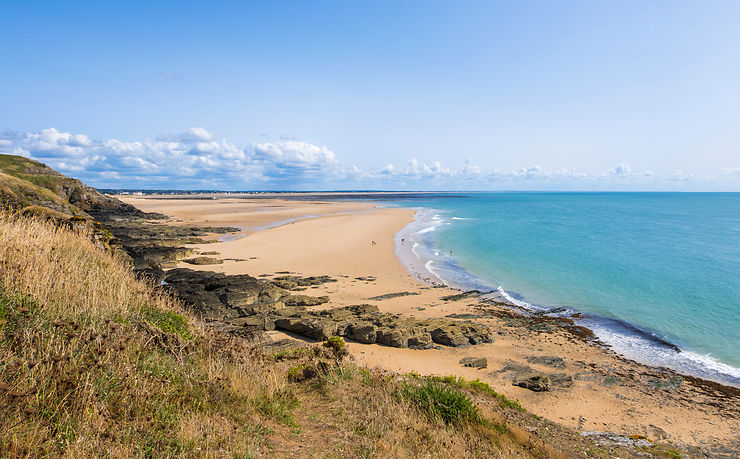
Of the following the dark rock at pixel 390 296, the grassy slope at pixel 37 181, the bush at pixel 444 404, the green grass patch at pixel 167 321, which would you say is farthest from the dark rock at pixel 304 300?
the grassy slope at pixel 37 181

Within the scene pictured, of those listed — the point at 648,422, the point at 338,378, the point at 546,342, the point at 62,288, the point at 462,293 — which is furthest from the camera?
the point at 462,293

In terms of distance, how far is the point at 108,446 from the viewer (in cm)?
400

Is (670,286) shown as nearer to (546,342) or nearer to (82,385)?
(546,342)

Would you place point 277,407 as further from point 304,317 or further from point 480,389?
point 304,317

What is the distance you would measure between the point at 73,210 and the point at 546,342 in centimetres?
3784

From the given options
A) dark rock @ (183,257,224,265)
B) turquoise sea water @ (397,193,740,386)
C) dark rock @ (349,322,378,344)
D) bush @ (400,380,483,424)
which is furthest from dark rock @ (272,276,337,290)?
bush @ (400,380,483,424)

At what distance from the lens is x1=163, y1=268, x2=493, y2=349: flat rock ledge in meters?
14.1

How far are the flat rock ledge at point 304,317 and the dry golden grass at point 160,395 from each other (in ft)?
19.0

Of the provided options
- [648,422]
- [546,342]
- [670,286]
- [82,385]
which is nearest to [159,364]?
[82,385]

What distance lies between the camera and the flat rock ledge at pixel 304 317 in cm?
1412

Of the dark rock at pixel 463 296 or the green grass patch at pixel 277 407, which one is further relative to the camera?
the dark rock at pixel 463 296

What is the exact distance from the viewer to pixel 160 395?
5.00 meters

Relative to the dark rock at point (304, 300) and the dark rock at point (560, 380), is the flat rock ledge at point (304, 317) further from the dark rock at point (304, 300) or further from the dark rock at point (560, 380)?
→ the dark rock at point (560, 380)

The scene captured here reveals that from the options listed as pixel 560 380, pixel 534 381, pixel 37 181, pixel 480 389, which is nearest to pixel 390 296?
pixel 534 381
